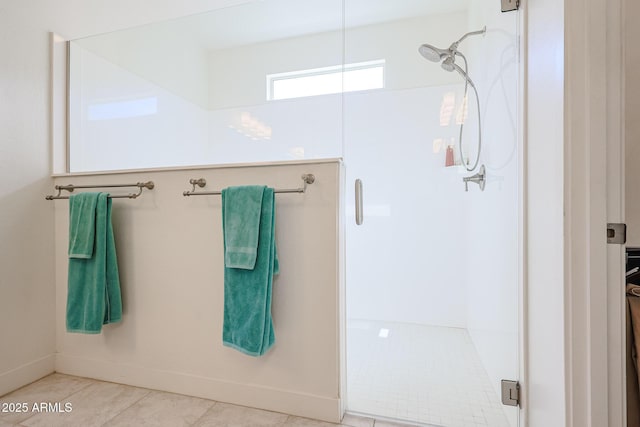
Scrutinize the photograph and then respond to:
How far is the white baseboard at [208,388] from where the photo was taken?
1477 mm

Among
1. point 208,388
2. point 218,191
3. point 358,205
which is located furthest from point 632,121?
point 208,388

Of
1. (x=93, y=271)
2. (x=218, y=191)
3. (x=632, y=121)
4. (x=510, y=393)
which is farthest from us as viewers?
(x=93, y=271)

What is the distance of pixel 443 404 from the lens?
1.53 meters

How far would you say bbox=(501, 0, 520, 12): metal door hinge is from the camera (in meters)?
1.30

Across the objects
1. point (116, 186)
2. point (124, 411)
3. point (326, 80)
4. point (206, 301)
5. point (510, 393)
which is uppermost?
point (326, 80)

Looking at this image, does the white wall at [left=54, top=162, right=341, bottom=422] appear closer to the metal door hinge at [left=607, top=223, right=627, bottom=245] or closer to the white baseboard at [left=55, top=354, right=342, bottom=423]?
the white baseboard at [left=55, top=354, right=342, bottom=423]

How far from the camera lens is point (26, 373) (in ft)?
5.80

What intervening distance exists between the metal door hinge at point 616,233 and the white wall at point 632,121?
22cm

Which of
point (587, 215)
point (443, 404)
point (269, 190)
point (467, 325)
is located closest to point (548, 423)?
point (443, 404)

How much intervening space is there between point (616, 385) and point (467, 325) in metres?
1.34

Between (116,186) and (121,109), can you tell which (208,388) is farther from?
(121,109)

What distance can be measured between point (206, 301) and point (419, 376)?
3.91 feet

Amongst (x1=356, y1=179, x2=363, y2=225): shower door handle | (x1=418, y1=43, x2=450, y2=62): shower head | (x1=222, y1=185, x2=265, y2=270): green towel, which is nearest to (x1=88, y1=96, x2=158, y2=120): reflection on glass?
(x1=222, y1=185, x2=265, y2=270): green towel

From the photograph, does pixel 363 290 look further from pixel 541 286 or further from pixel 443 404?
pixel 541 286
